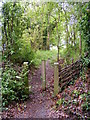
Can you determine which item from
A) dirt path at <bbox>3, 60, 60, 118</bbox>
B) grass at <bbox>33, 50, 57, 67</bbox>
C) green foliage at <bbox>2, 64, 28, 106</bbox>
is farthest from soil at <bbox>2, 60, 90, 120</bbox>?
grass at <bbox>33, 50, 57, 67</bbox>

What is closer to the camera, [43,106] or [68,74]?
[43,106]

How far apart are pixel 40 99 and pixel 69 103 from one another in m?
0.57

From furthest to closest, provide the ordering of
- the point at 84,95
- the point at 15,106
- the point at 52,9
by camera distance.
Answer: the point at 52,9 → the point at 15,106 → the point at 84,95

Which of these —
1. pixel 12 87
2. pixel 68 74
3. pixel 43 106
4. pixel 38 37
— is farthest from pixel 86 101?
pixel 38 37

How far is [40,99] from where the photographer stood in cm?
223

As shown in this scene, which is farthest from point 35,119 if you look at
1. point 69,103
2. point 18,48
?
point 18,48

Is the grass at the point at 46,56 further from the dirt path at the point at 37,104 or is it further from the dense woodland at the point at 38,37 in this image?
the dirt path at the point at 37,104

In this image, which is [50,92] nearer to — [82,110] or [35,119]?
[35,119]

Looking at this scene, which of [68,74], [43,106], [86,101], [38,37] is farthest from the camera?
[38,37]

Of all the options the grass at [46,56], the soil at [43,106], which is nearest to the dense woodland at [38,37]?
the grass at [46,56]

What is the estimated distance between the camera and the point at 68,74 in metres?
2.43

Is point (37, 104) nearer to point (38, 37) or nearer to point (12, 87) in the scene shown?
point (12, 87)

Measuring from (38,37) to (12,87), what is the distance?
187 centimetres

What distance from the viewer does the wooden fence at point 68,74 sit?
7.61 ft
